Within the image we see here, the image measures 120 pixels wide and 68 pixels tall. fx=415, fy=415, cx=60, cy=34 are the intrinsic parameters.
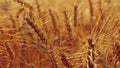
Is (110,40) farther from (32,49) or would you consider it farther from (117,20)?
(32,49)

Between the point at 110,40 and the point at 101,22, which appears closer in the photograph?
the point at 110,40

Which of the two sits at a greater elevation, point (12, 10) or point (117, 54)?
point (12, 10)

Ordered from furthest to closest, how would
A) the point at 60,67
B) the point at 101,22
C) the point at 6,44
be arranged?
the point at 101,22
the point at 6,44
the point at 60,67

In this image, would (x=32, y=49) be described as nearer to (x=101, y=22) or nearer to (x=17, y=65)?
(x=17, y=65)

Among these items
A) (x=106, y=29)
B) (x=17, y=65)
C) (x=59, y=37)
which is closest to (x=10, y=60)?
(x=17, y=65)

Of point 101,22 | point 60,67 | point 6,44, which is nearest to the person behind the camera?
point 60,67

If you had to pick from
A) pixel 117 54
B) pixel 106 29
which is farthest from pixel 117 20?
pixel 117 54
